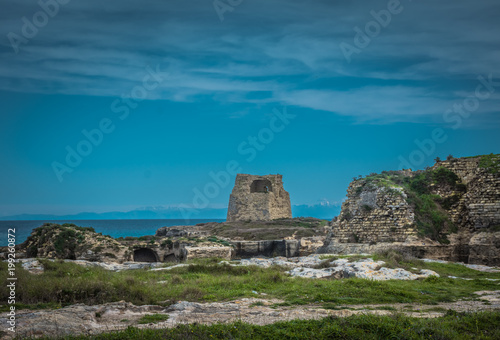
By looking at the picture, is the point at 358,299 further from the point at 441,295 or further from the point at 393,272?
the point at 393,272

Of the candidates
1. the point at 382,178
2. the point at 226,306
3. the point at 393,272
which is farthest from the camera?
the point at 382,178

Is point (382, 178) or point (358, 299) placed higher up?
point (382, 178)

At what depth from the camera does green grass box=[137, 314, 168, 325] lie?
8789 mm

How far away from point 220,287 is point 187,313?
3575mm

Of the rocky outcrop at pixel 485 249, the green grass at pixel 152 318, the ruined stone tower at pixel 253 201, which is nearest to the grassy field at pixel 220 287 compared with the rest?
the green grass at pixel 152 318

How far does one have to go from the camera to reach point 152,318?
8977mm

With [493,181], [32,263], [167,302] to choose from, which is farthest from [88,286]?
[493,181]

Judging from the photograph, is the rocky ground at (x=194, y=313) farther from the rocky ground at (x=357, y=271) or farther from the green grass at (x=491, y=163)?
the green grass at (x=491, y=163)

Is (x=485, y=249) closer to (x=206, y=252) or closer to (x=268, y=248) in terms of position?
(x=206, y=252)

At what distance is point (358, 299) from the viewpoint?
11391 millimetres

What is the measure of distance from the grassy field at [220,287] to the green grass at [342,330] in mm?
2852

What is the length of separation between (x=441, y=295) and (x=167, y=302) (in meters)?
7.41

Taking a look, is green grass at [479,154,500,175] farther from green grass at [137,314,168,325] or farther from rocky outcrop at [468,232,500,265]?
green grass at [137,314,168,325]

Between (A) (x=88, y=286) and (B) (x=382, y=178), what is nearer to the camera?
(A) (x=88, y=286)
